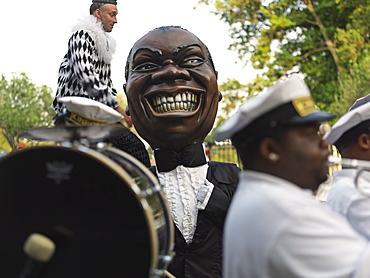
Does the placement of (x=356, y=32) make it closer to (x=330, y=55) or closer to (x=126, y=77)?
(x=330, y=55)

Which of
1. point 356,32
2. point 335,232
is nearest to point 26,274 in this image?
point 335,232

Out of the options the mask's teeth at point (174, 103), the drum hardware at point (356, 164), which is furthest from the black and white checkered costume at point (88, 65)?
the drum hardware at point (356, 164)

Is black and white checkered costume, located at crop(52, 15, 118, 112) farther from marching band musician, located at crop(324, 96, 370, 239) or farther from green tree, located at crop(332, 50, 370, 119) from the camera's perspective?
green tree, located at crop(332, 50, 370, 119)

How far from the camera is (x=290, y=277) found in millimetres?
1531

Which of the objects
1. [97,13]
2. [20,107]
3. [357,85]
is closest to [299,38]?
[357,85]

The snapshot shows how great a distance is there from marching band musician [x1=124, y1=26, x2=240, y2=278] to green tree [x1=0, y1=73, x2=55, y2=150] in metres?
18.2

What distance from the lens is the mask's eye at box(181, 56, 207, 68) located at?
127 inches

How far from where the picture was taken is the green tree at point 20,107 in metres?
21.0

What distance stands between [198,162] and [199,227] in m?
0.42

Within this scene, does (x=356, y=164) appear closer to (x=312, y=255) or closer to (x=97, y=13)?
(x=312, y=255)

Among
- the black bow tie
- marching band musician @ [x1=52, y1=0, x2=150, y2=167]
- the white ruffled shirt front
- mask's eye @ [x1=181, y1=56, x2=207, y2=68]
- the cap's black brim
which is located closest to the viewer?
the cap's black brim

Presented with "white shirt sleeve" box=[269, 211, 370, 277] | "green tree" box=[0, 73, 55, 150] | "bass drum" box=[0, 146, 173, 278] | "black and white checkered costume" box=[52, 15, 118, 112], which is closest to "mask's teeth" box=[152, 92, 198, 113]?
"black and white checkered costume" box=[52, 15, 118, 112]

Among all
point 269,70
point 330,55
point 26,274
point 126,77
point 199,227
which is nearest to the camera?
point 26,274

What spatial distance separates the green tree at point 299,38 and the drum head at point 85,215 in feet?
47.2
